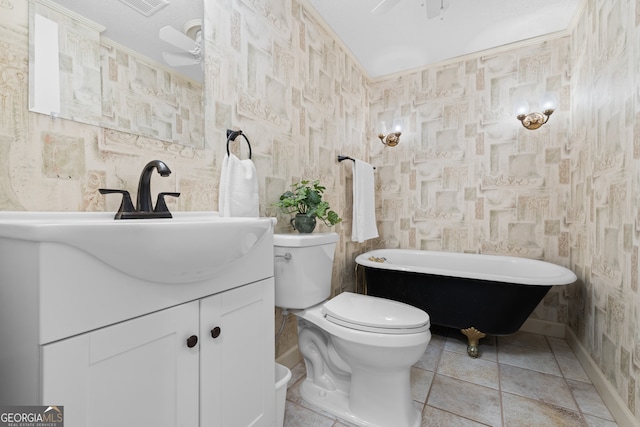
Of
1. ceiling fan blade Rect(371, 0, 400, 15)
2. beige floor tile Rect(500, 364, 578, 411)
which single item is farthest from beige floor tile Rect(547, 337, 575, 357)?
ceiling fan blade Rect(371, 0, 400, 15)

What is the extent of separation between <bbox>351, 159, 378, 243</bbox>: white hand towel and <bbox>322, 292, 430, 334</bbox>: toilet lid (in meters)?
0.97

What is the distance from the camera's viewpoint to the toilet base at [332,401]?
4.42ft

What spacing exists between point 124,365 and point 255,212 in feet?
2.74

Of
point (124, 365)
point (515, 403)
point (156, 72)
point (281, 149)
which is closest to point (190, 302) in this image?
A: point (124, 365)

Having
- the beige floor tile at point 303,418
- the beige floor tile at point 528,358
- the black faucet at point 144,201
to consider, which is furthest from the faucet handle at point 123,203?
the beige floor tile at point 528,358

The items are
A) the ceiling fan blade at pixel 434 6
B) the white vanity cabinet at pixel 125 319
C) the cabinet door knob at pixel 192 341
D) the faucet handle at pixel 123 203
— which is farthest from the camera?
the ceiling fan blade at pixel 434 6

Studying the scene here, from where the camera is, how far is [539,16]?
2113 millimetres

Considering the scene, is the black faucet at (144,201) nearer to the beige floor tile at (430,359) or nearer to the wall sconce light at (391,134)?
the beige floor tile at (430,359)

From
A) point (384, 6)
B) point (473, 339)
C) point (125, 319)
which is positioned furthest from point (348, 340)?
point (384, 6)

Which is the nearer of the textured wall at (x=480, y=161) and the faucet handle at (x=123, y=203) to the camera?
the faucet handle at (x=123, y=203)

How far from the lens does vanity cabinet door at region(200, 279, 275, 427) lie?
851 mm

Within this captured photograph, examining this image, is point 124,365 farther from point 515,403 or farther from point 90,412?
point 515,403

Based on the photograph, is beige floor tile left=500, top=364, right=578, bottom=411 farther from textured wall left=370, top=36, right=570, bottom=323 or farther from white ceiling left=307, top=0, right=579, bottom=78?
white ceiling left=307, top=0, right=579, bottom=78

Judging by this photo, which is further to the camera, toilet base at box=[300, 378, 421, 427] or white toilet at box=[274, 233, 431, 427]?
toilet base at box=[300, 378, 421, 427]
